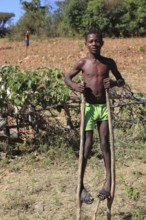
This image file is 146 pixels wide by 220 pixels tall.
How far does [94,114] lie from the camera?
3.02 m

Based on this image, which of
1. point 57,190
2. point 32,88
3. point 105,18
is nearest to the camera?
point 57,190

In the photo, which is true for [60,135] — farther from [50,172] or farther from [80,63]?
[80,63]

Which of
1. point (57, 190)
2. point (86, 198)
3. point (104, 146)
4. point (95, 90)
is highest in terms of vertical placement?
point (95, 90)

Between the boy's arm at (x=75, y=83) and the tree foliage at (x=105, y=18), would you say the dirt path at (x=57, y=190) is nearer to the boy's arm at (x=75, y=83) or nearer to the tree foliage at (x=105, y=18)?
the boy's arm at (x=75, y=83)

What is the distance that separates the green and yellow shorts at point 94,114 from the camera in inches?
118

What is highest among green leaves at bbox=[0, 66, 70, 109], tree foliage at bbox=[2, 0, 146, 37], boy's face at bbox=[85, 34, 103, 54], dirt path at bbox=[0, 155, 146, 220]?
tree foliage at bbox=[2, 0, 146, 37]

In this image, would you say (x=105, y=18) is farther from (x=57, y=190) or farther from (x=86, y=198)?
(x=86, y=198)

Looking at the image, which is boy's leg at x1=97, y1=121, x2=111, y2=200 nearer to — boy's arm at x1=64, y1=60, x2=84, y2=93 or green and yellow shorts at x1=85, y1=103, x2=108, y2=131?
green and yellow shorts at x1=85, y1=103, x2=108, y2=131

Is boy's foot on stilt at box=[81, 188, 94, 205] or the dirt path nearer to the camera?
boy's foot on stilt at box=[81, 188, 94, 205]

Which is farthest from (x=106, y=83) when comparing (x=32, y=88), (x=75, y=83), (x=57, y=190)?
(x=32, y=88)

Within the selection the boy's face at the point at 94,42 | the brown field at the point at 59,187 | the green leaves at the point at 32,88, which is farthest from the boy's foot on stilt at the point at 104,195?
the green leaves at the point at 32,88

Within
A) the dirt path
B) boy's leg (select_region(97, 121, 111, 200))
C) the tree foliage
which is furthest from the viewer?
the tree foliage

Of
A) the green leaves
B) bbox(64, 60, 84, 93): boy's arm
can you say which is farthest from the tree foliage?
bbox(64, 60, 84, 93): boy's arm

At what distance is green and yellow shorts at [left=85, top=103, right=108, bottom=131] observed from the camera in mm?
3010
